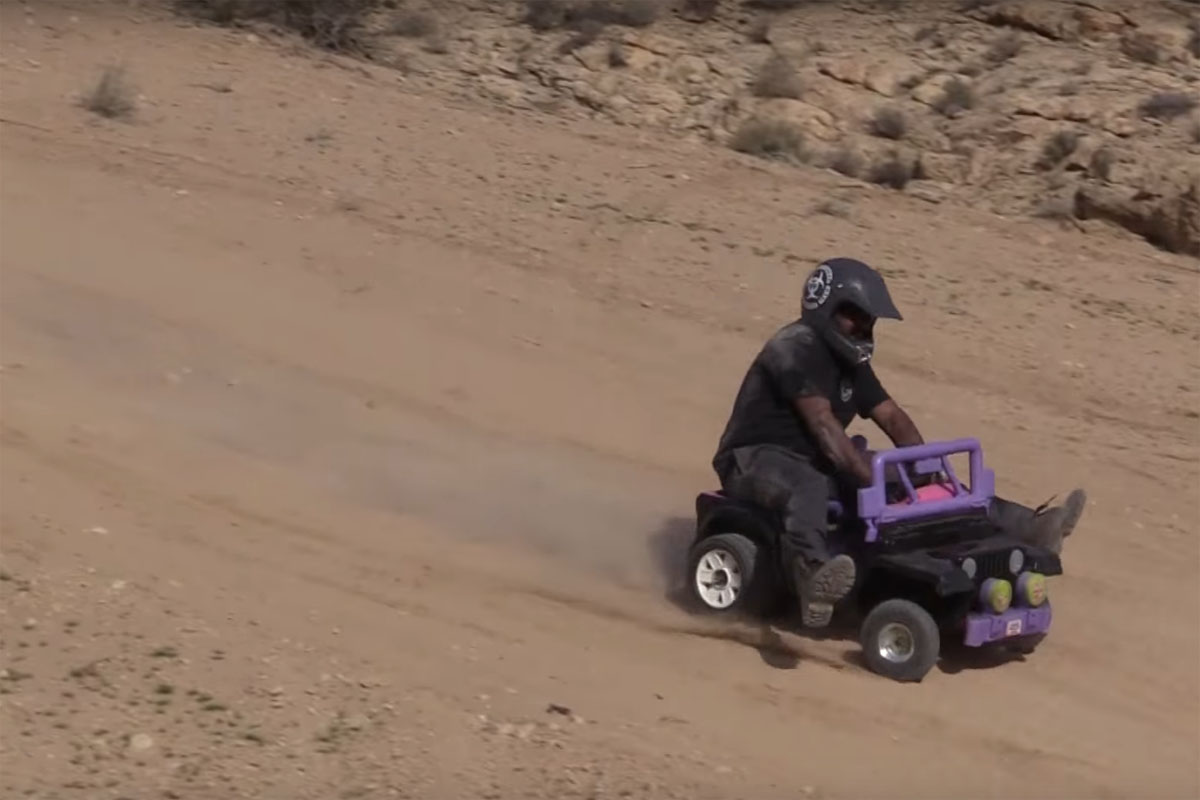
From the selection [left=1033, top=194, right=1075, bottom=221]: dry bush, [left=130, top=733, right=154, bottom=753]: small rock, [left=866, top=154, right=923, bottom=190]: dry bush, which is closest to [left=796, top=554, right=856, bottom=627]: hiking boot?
[left=130, top=733, right=154, bottom=753]: small rock

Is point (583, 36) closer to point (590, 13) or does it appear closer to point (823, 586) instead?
point (590, 13)

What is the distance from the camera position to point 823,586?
862 centimetres

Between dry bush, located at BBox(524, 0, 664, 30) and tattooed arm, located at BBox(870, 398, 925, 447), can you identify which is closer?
tattooed arm, located at BBox(870, 398, 925, 447)

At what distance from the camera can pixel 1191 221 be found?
15453mm

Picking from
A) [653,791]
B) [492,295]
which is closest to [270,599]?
[653,791]

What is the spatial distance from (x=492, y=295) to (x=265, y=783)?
23.7 feet

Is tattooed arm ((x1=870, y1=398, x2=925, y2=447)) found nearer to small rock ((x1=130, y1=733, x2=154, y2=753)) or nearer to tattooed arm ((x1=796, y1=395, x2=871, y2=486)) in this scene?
tattooed arm ((x1=796, y1=395, x2=871, y2=486))

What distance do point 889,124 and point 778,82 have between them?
1.34 m

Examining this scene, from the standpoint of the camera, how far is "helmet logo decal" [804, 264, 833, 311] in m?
9.20

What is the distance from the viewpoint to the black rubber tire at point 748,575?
934cm

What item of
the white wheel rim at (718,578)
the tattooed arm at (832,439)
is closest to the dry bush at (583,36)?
the white wheel rim at (718,578)

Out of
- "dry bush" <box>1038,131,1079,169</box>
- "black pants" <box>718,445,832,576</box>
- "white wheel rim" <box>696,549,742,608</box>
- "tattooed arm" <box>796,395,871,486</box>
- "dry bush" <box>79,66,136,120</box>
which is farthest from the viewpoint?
"dry bush" <box>79,66,136,120</box>

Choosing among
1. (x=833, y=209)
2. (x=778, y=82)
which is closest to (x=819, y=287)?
(x=833, y=209)

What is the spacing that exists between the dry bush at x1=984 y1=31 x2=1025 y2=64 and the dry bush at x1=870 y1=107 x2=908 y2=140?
4.26 feet
